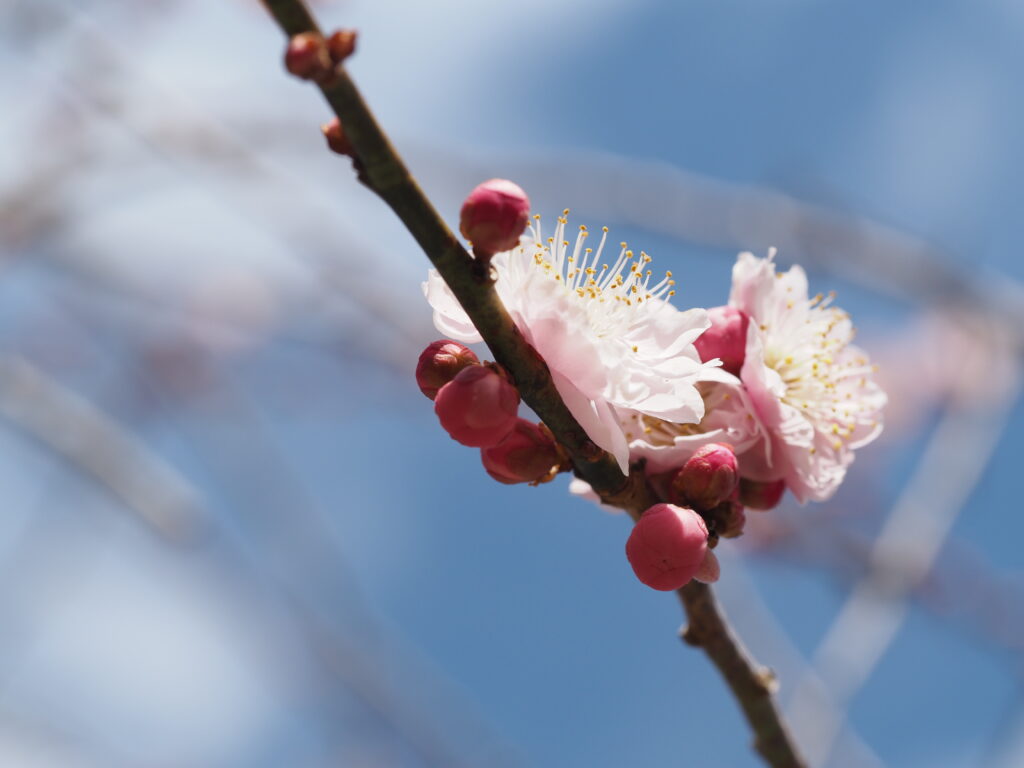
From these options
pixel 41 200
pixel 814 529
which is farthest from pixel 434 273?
pixel 814 529

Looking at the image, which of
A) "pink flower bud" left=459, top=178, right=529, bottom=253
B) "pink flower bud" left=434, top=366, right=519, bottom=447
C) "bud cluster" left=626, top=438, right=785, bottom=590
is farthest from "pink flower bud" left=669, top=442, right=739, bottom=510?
"pink flower bud" left=459, top=178, right=529, bottom=253

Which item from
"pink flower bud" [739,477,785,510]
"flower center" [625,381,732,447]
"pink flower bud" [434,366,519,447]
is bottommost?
"pink flower bud" [434,366,519,447]

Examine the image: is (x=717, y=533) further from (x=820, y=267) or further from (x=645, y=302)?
(x=820, y=267)

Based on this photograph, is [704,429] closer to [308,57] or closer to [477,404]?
[477,404]

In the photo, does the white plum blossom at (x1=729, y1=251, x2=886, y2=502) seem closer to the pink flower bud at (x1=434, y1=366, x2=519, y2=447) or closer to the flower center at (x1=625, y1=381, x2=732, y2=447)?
the flower center at (x1=625, y1=381, x2=732, y2=447)

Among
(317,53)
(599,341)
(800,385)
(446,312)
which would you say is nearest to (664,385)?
(599,341)
